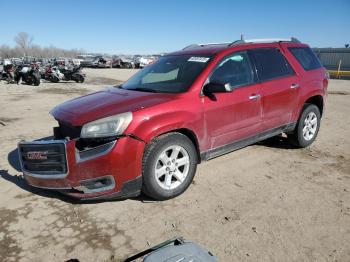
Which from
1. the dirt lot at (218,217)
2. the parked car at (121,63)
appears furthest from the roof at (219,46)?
the parked car at (121,63)

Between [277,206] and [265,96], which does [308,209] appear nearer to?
[277,206]

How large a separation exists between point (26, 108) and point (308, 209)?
9.15 m

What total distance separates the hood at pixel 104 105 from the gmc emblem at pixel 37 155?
433 millimetres

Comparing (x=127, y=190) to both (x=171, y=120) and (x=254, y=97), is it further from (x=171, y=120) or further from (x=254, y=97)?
(x=254, y=97)

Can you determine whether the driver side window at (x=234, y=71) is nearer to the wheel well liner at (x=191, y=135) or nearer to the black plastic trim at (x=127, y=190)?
the wheel well liner at (x=191, y=135)

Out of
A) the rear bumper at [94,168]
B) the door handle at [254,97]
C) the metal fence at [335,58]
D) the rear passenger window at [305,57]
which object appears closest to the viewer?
the rear bumper at [94,168]

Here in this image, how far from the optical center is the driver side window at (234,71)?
4.31m

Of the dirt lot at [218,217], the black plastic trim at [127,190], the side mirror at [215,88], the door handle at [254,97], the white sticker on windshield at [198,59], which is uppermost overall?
the white sticker on windshield at [198,59]

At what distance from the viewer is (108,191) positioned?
3.52 meters

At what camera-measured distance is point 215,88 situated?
402cm

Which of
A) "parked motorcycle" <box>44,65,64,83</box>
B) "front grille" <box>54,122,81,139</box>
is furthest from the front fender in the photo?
"parked motorcycle" <box>44,65,64,83</box>

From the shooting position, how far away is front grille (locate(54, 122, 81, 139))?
3.61 meters

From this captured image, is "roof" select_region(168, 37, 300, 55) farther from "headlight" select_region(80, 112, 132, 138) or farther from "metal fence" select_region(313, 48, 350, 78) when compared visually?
"metal fence" select_region(313, 48, 350, 78)

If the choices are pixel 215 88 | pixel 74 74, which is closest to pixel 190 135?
pixel 215 88
